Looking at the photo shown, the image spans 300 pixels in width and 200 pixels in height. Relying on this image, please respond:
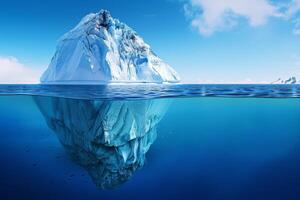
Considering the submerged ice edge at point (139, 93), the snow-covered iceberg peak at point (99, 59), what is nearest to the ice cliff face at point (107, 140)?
the submerged ice edge at point (139, 93)

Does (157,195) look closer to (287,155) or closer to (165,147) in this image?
(165,147)

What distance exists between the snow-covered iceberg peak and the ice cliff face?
3301 centimetres

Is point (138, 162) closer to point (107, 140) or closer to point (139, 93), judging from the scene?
point (107, 140)

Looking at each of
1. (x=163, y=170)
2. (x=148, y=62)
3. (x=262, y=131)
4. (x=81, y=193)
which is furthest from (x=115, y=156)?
(x=148, y=62)

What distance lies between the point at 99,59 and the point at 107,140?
4180 cm

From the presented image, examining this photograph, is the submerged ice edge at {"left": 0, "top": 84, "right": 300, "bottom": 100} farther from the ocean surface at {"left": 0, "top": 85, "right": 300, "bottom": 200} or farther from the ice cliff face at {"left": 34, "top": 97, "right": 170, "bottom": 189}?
the ocean surface at {"left": 0, "top": 85, "right": 300, "bottom": 200}

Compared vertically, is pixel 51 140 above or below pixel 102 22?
below

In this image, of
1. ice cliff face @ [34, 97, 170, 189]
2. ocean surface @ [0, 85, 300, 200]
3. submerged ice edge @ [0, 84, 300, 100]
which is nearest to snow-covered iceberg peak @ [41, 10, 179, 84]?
submerged ice edge @ [0, 84, 300, 100]

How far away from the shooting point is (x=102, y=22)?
55.3m

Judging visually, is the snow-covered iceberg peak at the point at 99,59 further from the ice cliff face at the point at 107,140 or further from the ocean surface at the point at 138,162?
the ocean surface at the point at 138,162

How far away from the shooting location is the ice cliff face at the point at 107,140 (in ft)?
21.1

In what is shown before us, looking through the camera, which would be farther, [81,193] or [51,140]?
[51,140]

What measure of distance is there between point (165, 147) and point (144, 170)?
282 cm

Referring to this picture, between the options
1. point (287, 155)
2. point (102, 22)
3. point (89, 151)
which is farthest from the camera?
point (102, 22)
